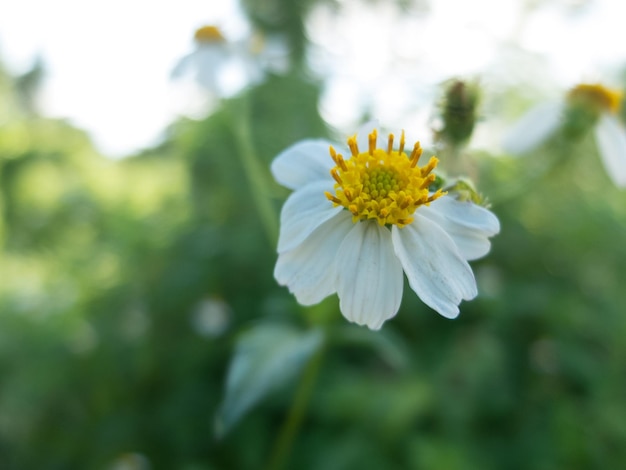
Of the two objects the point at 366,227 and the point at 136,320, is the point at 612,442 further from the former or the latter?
the point at 136,320

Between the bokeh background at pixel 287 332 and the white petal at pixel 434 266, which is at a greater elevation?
the white petal at pixel 434 266

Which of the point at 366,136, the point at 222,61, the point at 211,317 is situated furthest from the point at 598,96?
the point at 211,317

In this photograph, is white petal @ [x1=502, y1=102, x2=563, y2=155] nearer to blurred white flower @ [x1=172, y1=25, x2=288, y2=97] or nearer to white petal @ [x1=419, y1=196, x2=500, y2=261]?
white petal @ [x1=419, y1=196, x2=500, y2=261]

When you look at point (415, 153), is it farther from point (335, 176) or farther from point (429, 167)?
point (335, 176)

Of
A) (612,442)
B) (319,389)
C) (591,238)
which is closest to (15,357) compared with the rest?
(319,389)

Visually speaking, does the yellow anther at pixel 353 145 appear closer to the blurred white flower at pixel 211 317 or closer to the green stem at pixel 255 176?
the green stem at pixel 255 176

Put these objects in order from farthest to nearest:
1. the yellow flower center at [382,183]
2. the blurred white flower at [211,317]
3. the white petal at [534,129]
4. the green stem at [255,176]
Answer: the blurred white flower at [211,317]
the white petal at [534,129]
the green stem at [255,176]
the yellow flower center at [382,183]

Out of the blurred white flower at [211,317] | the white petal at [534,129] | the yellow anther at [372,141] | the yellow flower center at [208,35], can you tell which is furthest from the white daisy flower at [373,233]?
the blurred white flower at [211,317]
